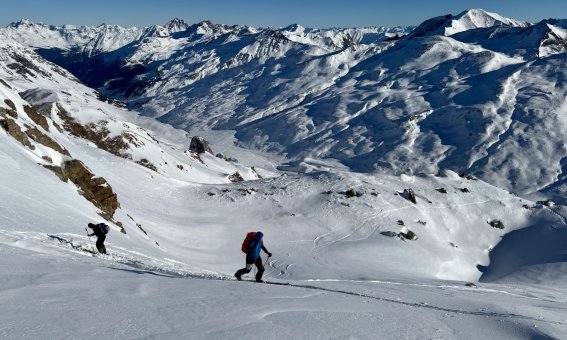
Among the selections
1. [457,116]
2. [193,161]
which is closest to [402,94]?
[457,116]

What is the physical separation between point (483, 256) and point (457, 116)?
123405 mm

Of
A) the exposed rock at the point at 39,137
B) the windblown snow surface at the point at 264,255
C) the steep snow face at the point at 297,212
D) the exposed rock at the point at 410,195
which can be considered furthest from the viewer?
the exposed rock at the point at 410,195

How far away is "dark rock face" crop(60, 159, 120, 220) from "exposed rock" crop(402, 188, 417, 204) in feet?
112

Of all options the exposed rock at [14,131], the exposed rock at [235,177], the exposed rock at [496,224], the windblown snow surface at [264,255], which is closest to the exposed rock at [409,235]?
the windblown snow surface at [264,255]

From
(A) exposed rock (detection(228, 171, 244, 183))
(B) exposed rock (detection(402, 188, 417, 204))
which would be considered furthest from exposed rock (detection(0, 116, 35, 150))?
(A) exposed rock (detection(228, 171, 244, 183))

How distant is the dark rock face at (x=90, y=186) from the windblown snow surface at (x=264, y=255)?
1.27 meters

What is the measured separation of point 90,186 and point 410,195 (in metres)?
36.3

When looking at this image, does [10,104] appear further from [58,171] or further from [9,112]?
[58,171]

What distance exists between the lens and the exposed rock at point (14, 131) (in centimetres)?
3369

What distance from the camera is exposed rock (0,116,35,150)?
33688 millimetres

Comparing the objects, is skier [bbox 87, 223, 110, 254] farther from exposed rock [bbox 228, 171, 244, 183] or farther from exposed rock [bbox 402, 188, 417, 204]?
exposed rock [bbox 228, 171, 244, 183]

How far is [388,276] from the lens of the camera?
3712 centimetres

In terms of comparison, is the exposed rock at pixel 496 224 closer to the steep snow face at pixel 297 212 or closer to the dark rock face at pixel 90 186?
the steep snow face at pixel 297 212

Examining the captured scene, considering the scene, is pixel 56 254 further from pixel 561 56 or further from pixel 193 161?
pixel 561 56
